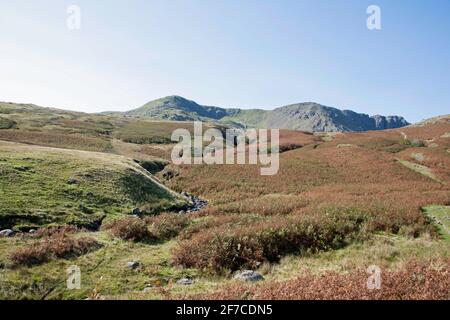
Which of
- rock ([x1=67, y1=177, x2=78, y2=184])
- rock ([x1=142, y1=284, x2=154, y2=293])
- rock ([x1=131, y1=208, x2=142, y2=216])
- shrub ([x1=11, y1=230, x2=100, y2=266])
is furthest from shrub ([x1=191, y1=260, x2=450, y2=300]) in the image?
rock ([x1=67, y1=177, x2=78, y2=184])

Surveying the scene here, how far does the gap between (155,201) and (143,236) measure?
10095 mm

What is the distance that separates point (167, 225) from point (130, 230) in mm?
2448

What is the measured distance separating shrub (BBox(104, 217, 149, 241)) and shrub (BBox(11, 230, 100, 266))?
1885mm

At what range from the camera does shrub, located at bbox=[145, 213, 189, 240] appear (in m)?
20.6

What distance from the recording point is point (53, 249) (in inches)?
625

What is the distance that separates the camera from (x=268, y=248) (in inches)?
677

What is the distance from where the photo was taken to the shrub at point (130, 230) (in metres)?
19.6

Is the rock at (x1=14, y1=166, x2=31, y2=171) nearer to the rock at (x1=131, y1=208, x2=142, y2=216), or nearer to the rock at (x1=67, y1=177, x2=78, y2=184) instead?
the rock at (x1=67, y1=177, x2=78, y2=184)

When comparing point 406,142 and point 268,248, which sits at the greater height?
point 406,142

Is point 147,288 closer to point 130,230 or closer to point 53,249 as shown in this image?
point 53,249

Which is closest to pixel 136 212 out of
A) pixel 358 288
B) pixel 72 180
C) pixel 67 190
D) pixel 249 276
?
pixel 67 190

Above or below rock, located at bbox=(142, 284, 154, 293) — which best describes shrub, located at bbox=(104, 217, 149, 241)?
above
